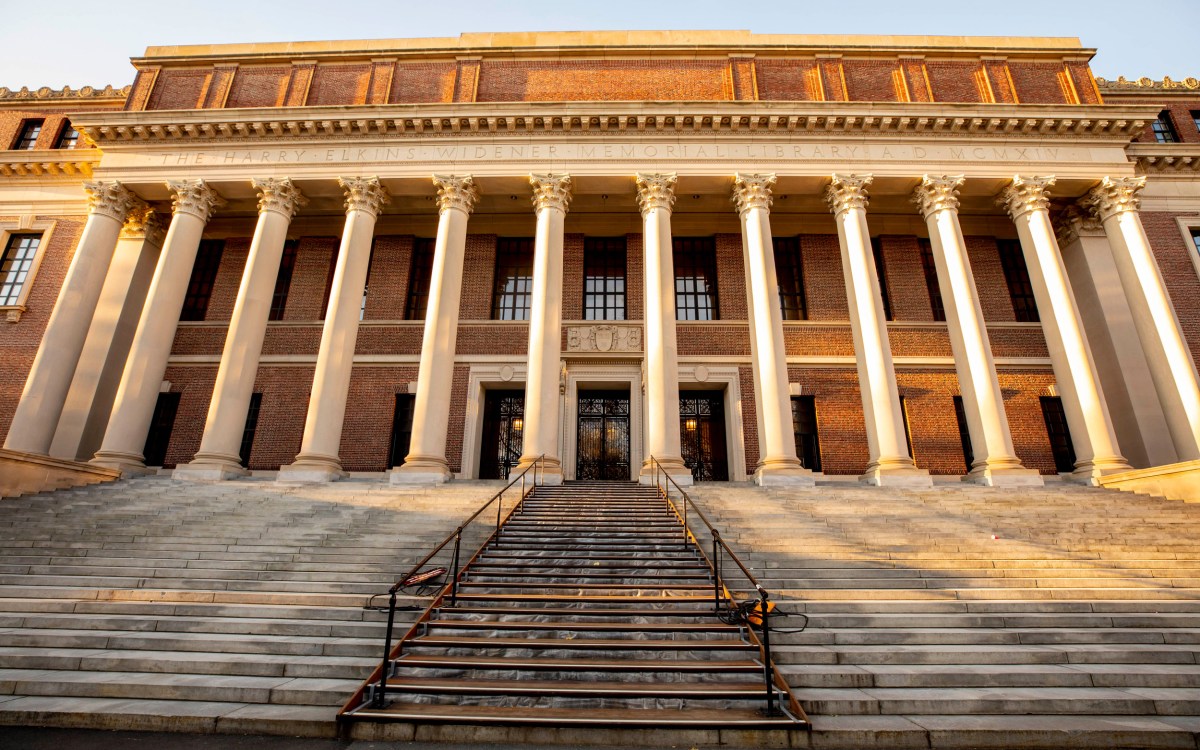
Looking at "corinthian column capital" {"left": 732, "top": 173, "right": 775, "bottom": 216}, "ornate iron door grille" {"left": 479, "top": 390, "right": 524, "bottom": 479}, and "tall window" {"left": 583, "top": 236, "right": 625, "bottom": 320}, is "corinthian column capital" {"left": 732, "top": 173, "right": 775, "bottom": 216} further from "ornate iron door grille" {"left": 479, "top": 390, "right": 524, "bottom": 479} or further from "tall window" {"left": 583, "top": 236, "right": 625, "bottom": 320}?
"ornate iron door grille" {"left": 479, "top": 390, "right": 524, "bottom": 479}

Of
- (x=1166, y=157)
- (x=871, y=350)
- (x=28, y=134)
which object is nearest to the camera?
(x=871, y=350)

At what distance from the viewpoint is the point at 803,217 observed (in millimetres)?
20688

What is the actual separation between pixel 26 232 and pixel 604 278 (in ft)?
69.3

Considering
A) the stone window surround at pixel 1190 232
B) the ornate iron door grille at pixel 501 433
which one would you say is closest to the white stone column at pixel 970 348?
the stone window surround at pixel 1190 232

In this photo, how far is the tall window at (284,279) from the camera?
2091 centimetres

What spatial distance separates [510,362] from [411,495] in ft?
24.4

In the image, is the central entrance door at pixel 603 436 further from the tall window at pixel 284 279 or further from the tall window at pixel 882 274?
the tall window at pixel 284 279

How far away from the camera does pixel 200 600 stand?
757cm

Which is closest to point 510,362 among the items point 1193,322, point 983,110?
point 983,110

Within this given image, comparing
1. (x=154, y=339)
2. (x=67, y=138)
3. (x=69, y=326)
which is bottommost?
(x=154, y=339)

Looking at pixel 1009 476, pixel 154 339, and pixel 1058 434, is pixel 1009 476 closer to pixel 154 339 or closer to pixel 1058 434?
pixel 1058 434

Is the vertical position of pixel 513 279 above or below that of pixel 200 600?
above

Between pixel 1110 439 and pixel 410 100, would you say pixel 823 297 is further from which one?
pixel 410 100

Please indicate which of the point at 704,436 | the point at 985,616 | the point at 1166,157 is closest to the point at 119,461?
the point at 704,436
